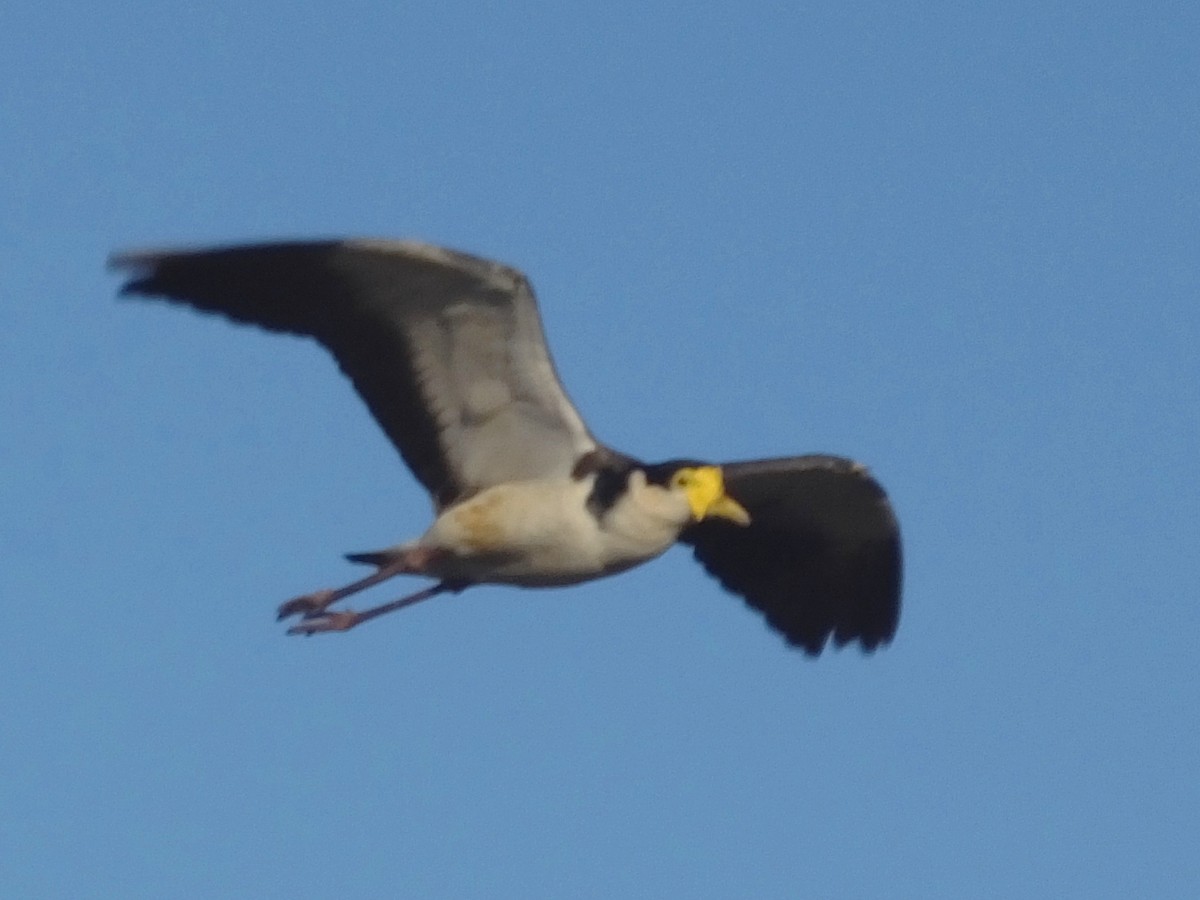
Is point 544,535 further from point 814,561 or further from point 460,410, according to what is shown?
point 814,561

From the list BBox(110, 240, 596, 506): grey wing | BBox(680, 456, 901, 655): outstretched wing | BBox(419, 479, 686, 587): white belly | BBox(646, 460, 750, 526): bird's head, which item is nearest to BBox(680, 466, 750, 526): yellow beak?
BBox(646, 460, 750, 526): bird's head

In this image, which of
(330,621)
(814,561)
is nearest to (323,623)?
(330,621)

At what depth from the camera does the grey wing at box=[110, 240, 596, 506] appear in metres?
14.6

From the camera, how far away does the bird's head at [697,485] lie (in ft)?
49.9

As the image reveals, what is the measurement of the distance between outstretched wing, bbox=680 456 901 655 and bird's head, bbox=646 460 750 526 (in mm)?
1948

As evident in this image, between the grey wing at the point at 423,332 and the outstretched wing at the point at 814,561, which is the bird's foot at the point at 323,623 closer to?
the grey wing at the point at 423,332

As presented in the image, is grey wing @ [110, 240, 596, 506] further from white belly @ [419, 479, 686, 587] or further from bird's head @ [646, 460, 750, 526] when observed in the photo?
bird's head @ [646, 460, 750, 526]

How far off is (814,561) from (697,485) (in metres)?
2.91

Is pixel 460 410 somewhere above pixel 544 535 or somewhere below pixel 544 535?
above

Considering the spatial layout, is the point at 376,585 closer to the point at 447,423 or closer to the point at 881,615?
the point at 447,423

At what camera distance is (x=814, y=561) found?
18.1m

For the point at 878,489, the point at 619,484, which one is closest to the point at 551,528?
the point at 619,484

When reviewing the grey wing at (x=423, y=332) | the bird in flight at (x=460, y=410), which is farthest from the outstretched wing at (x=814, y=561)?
the grey wing at (x=423, y=332)

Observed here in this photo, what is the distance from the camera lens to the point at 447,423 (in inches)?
620
